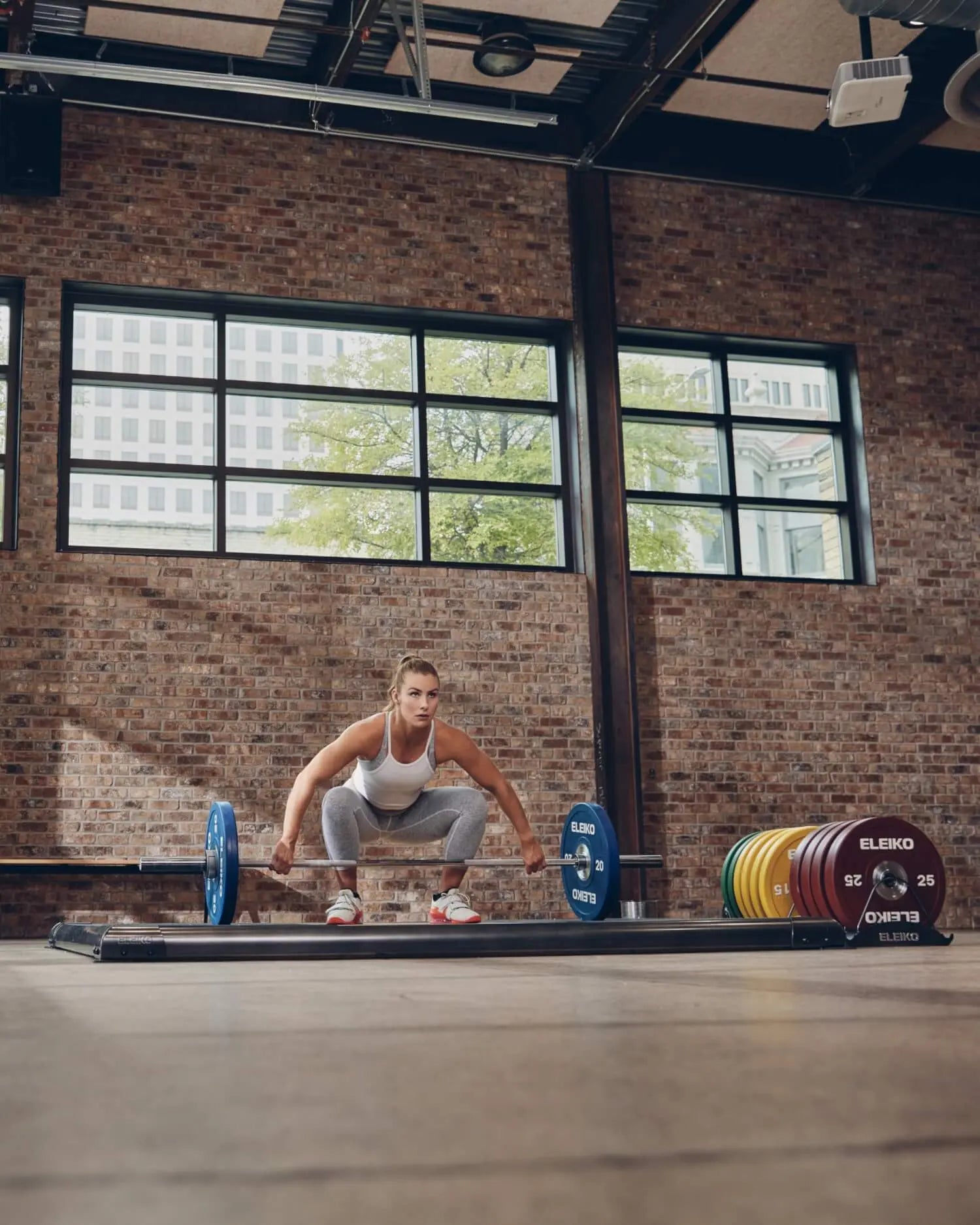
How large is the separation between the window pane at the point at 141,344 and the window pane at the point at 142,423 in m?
0.13

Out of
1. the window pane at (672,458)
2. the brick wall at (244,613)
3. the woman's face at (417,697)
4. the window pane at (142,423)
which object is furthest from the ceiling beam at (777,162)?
the woman's face at (417,697)

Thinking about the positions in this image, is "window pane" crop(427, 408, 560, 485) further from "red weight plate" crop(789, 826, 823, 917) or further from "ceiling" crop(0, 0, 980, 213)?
"red weight plate" crop(789, 826, 823, 917)

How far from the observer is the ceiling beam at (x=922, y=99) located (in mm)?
7469

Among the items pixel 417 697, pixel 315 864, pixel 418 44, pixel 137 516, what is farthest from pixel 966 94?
pixel 137 516

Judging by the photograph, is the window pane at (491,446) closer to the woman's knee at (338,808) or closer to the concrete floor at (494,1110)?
the woman's knee at (338,808)

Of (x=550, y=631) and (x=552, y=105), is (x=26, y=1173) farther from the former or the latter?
(x=552, y=105)

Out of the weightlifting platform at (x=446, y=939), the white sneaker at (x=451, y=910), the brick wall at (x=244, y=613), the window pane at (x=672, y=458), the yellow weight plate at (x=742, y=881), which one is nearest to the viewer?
the weightlifting platform at (x=446, y=939)

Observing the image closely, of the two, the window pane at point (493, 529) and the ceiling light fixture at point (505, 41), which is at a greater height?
the ceiling light fixture at point (505, 41)

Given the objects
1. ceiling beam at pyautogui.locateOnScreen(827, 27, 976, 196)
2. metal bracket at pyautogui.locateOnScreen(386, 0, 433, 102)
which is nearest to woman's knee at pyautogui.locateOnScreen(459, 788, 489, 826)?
metal bracket at pyautogui.locateOnScreen(386, 0, 433, 102)

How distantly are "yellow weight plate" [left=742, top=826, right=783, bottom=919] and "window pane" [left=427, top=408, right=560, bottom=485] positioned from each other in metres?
2.55

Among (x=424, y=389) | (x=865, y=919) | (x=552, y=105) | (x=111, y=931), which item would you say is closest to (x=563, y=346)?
(x=424, y=389)

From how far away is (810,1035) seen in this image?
6.18 ft

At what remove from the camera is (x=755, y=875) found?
20.0 ft

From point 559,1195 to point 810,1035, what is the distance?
107 centimetres
